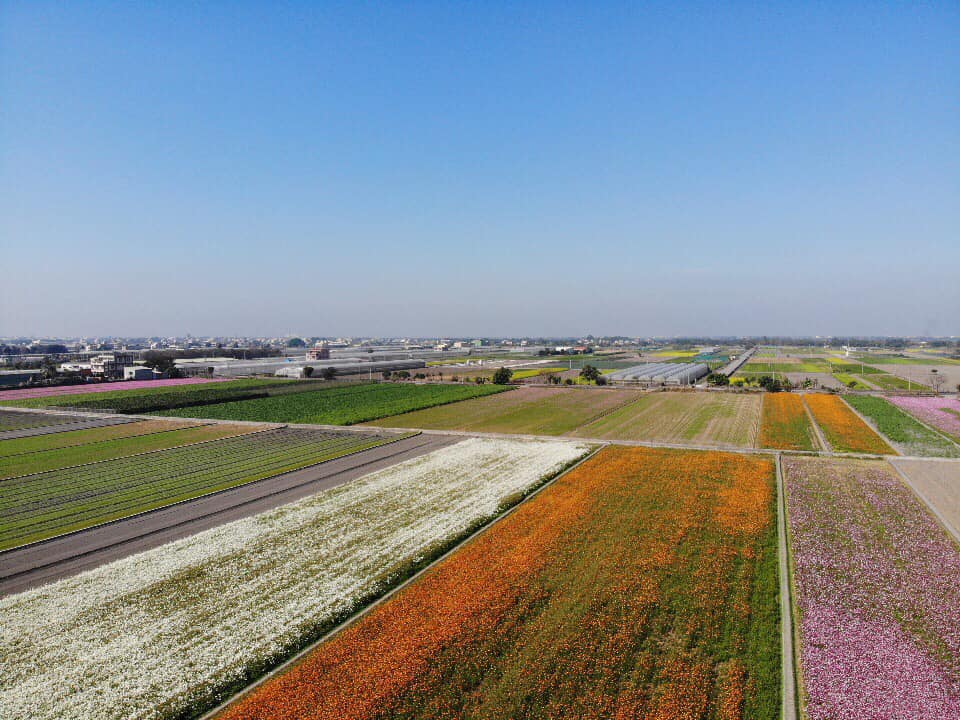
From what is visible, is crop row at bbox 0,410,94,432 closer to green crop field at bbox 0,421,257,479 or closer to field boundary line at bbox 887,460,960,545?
green crop field at bbox 0,421,257,479

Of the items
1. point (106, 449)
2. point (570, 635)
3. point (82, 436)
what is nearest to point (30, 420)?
point (82, 436)

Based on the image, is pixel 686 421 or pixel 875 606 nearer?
pixel 875 606

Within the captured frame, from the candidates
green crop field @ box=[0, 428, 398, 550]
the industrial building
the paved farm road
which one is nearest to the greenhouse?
the industrial building

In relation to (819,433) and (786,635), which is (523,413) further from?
(786,635)

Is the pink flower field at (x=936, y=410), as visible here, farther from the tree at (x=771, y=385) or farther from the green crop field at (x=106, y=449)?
the green crop field at (x=106, y=449)

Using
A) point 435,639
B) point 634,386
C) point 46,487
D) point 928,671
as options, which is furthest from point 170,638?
point 634,386

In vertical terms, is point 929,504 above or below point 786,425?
below

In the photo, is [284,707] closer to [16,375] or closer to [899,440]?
[899,440]

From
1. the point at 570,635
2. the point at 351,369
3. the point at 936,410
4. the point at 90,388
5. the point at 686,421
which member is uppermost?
the point at 351,369
